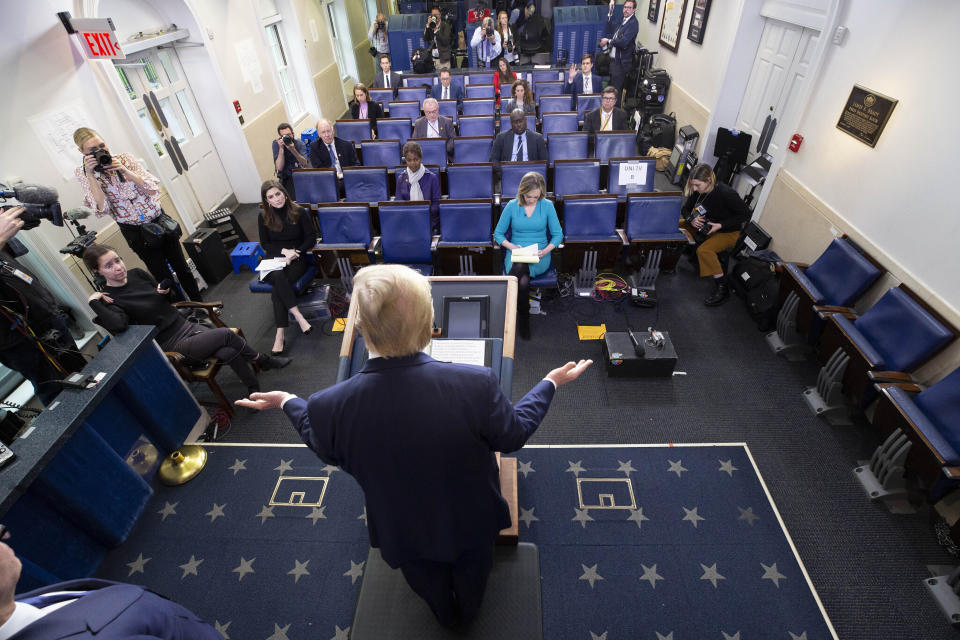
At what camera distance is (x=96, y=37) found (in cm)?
418

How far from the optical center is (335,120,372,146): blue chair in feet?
22.4

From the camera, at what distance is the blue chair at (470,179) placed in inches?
200

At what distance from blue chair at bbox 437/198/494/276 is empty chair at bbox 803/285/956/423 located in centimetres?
290

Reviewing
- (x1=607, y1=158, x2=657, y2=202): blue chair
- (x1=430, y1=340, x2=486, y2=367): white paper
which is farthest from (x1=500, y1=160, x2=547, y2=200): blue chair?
(x1=430, y1=340, x2=486, y2=367): white paper

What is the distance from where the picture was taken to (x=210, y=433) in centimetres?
358

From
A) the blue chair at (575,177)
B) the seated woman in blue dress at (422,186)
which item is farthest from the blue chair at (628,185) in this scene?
the seated woman in blue dress at (422,186)

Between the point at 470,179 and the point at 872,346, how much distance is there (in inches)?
154

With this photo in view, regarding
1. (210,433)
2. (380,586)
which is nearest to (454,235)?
(210,433)

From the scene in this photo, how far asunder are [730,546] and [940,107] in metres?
3.36

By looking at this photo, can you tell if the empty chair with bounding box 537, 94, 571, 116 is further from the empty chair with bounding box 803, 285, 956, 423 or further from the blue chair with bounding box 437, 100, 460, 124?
the empty chair with bounding box 803, 285, 956, 423

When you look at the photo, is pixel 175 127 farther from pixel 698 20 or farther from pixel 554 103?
pixel 698 20

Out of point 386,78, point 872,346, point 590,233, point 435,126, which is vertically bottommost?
point 872,346

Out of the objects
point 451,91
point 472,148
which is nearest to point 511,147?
point 472,148

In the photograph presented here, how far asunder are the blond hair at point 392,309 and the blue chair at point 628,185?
4.22m
